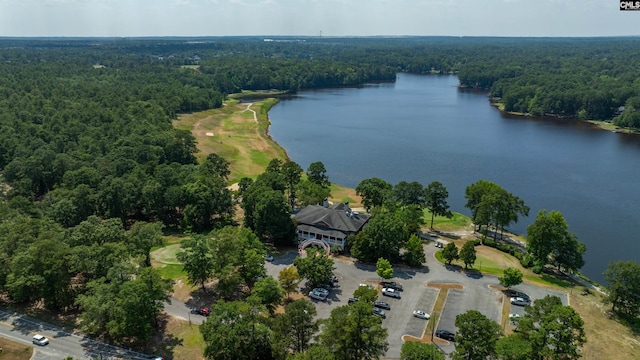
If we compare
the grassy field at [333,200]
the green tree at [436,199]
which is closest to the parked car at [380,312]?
the grassy field at [333,200]

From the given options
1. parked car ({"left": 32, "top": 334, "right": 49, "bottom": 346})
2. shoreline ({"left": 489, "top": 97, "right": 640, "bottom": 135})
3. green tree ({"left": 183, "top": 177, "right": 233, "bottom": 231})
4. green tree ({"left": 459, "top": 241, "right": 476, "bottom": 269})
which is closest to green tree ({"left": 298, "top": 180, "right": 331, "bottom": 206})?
green tree ({"left": 183, "top": 177, "right": 233, "bottom": 231})

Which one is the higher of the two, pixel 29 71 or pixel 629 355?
pixel 29 71

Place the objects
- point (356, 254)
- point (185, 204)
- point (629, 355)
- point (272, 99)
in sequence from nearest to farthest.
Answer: point (629, 355) → point (356, 254) → point (185, 204) → point (272, 99)

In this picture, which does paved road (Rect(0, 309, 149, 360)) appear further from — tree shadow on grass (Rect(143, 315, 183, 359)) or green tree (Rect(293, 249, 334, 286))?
green tree (Rect(293, 249, 334, 286))

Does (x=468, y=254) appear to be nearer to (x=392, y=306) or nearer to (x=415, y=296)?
(x=415, y=296)

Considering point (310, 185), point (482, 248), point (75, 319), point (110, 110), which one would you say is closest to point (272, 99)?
point (110, 110)

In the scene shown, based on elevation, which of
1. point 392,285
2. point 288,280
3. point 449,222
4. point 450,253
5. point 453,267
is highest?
point 288,280

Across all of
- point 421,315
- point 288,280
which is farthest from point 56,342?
point 421,315

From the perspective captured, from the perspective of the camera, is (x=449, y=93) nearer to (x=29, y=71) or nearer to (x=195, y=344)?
(x=29, y=71)
